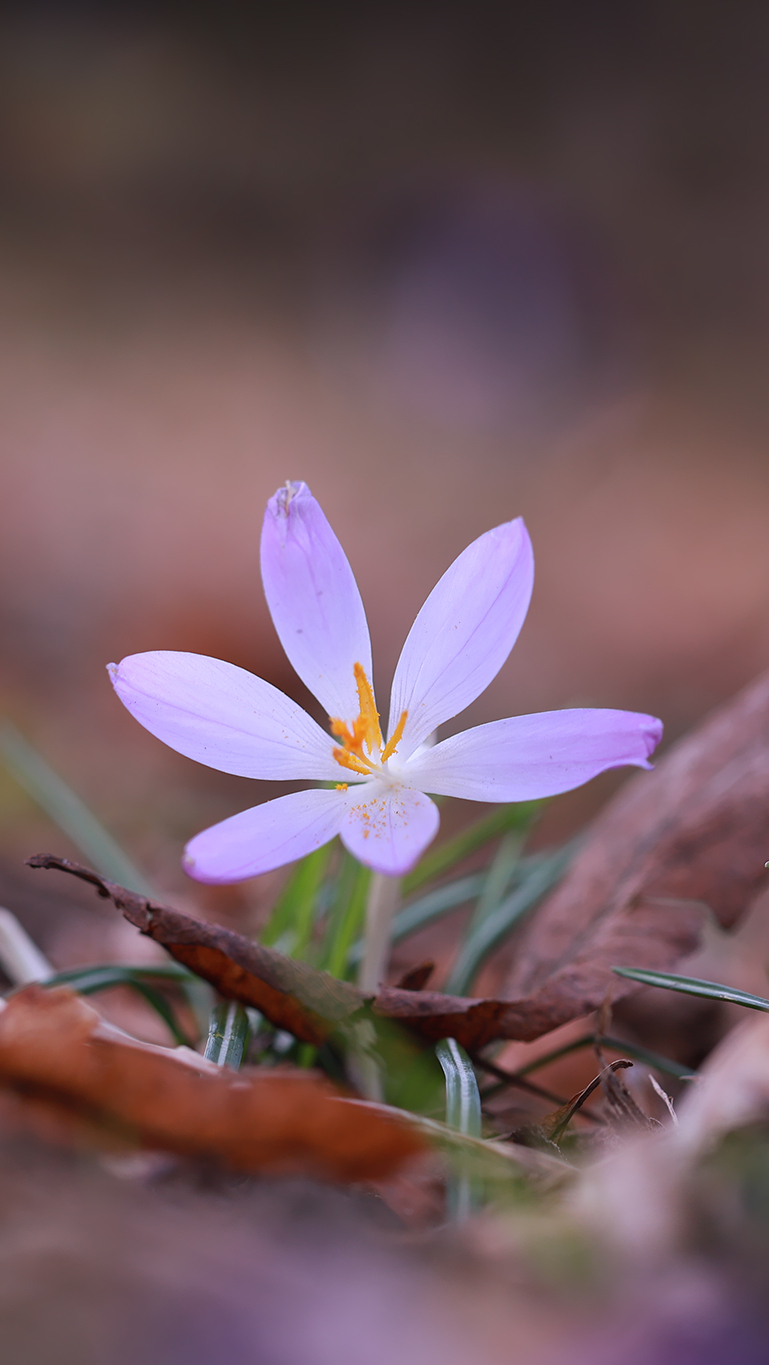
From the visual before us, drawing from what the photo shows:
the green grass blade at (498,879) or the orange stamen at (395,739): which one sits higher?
the orange stamen at (395,739)

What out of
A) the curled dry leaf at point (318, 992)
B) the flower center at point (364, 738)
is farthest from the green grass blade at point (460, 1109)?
the flower center at point (364, 738)

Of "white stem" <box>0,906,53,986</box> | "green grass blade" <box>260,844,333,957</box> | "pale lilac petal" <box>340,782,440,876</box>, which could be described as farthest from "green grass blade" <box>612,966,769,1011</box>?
"white stem" <box>0,906,53,986</box>

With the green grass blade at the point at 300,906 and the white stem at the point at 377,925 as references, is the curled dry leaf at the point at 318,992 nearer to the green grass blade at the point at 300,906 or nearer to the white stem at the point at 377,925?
the white stem at the point at 377,925

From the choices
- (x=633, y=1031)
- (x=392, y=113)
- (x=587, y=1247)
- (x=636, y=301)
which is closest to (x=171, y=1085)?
(x=587, y=1247)

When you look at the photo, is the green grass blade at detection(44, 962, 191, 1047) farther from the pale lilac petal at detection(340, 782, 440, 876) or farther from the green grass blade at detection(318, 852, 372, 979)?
the pale lilac petal at detection(340, 782, 440, 876)

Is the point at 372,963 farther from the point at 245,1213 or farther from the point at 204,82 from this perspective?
the point at 204,82

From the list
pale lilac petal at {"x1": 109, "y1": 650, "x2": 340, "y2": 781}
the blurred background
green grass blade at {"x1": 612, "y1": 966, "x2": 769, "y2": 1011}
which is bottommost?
green grass blade at {"x1": 612, "y1": 966, "x2": 769, "y2": 1011}

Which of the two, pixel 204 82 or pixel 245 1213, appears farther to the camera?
pixel 204 82
